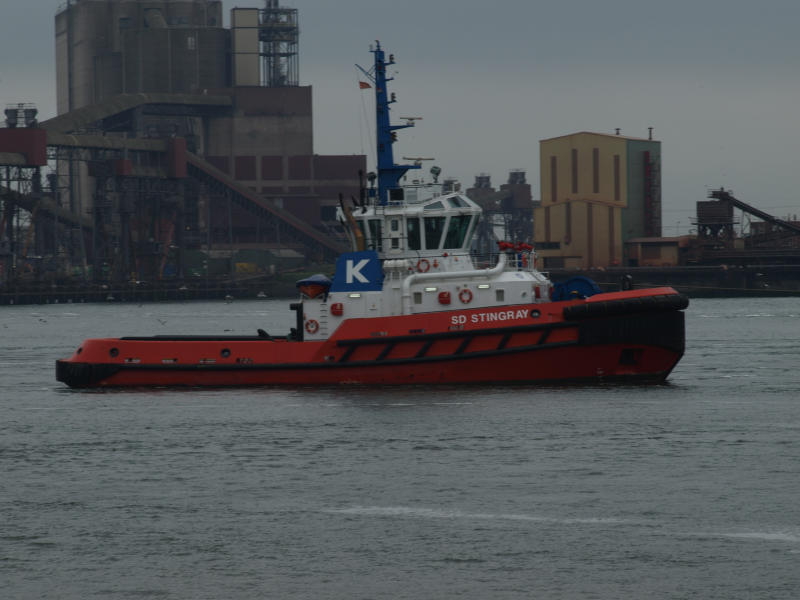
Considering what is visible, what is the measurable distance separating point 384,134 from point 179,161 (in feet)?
402

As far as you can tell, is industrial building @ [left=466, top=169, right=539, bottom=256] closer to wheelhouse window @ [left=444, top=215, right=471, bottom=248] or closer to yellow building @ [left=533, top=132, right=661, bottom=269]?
yellow building @ [left=533, top=132, right=661, bottom=269]

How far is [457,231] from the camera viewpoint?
118ft

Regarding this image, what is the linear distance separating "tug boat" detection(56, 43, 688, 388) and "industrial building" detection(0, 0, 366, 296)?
11731cm

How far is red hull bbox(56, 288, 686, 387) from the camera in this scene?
3362 cm

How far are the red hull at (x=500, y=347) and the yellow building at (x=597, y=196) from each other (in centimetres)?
11160

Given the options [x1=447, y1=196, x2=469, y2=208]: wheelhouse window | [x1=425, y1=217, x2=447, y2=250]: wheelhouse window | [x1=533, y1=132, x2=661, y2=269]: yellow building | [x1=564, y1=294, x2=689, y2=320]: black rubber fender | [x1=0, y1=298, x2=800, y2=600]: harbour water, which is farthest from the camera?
[x1=533, y1=132, x2=661, y2=269]: yellow building

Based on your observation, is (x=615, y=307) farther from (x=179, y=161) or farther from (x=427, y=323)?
(x=179, y=161)

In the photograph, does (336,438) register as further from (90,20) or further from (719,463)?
(90,20)

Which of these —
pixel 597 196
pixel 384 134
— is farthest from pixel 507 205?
pixel 384 134

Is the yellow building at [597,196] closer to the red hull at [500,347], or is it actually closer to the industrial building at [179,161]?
the industrial building at [179,161]

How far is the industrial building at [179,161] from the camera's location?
15775cm

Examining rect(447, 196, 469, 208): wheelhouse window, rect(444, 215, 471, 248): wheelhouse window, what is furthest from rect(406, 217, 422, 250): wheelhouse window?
rect(447, 196, 469, 208): wheelhouse window

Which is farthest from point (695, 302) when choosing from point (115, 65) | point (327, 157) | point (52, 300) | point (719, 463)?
point (719, 463)

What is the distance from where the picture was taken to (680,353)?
34906mm
